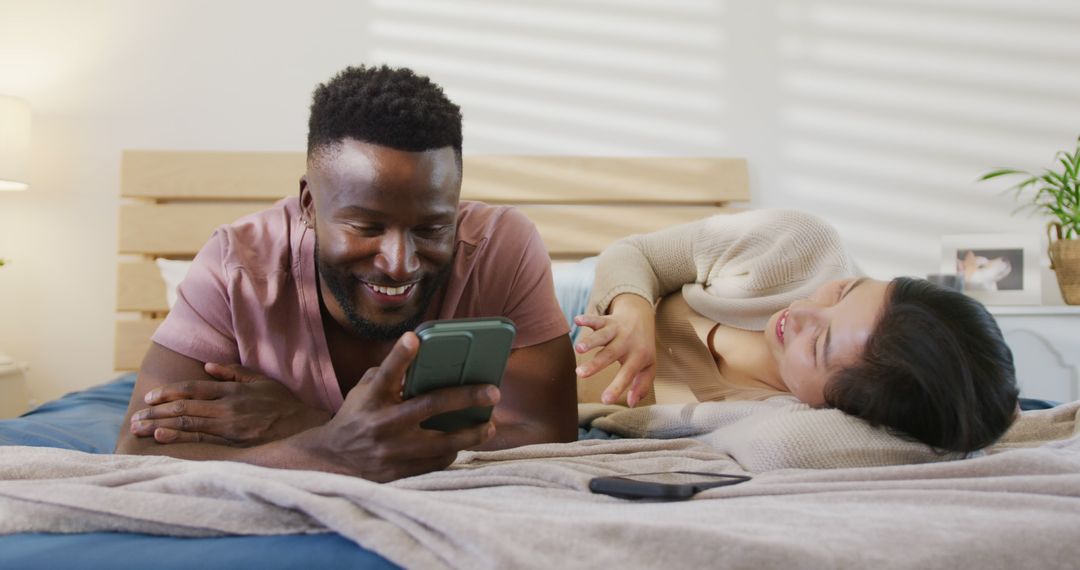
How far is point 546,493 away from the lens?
0.89 metres

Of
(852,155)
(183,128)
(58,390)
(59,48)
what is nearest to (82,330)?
(58,390)

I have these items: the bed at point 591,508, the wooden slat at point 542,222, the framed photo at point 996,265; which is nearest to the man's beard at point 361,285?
the bed at point 591,508

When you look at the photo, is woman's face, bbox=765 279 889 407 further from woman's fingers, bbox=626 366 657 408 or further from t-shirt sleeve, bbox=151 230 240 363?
t-shirt sleeve, bbox=151 230 240 363

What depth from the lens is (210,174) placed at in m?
2.68

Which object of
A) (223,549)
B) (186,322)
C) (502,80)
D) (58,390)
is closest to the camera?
(223,549)

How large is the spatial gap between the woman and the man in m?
0.16

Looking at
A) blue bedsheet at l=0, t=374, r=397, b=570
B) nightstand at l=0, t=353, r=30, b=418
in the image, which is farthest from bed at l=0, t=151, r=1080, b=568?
nightstand at l=0, t=353, r=30, b=418

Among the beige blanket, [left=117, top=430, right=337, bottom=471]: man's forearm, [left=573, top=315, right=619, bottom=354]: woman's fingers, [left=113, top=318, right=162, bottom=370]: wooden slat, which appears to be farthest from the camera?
[left=113, top=318, right=162, bottom=370]: wooden slat

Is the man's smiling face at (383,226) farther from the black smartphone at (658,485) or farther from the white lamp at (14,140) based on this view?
the white lamp at (14,140)

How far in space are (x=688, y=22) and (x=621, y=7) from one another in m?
0.24

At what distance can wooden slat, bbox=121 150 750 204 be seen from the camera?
2.66 m

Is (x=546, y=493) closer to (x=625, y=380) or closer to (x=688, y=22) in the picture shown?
(x=625, y=380)

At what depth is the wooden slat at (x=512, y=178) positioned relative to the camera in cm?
266

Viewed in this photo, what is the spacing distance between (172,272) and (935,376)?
211cm
